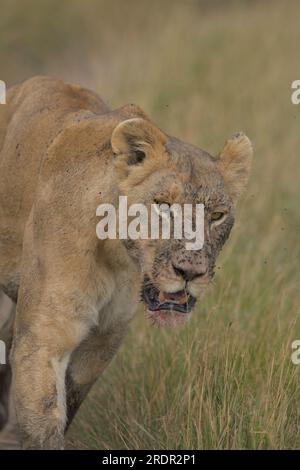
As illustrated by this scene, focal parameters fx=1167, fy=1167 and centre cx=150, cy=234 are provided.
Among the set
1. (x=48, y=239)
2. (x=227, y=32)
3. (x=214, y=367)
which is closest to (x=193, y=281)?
(x=48, y=239)

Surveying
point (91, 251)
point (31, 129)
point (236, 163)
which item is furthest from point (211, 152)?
point (91, 251)

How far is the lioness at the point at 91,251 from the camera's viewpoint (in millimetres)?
4258

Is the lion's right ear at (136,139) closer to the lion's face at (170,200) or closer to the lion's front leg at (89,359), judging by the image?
the lion's face at (170,200)

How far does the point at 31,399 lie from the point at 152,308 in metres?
0.64

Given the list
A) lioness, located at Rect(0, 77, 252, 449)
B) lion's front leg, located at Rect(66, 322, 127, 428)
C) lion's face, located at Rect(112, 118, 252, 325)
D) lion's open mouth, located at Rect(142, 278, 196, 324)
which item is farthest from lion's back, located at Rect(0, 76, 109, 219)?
lion's open mouth, located at Rect(142, 278, 196, 324)

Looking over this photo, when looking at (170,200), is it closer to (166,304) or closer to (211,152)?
(166,304)

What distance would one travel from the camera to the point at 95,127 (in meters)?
4.79

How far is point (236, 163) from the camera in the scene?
4.64m

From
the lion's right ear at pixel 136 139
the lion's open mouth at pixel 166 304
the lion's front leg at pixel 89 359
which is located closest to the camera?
the lion's open mouth at pixel 166 304

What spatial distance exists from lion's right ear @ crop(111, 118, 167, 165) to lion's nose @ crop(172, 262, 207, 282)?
494 millimetres

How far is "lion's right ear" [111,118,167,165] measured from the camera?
4355mm

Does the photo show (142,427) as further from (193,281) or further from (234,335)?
(193,281)

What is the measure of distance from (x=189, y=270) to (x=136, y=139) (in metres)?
0.59

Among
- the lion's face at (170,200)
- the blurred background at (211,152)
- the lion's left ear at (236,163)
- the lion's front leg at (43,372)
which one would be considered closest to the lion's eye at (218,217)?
the lion's face at (170,200)
